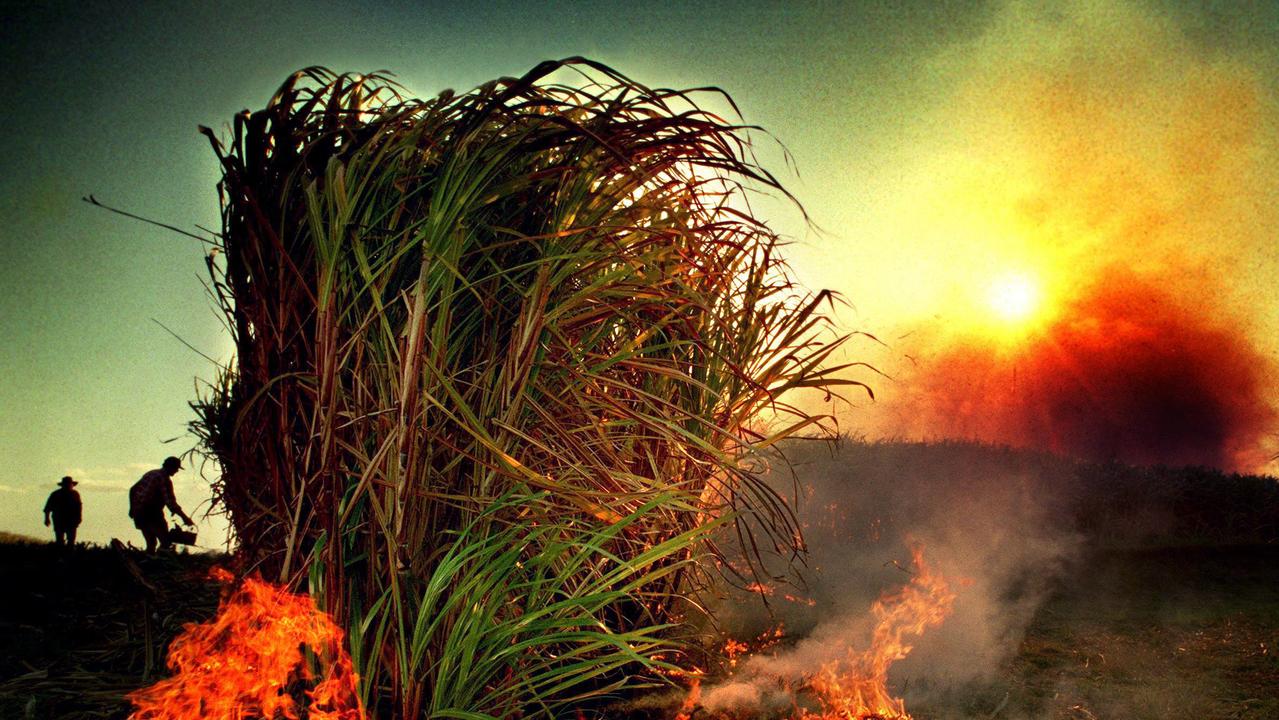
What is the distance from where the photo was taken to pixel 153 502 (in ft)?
26.1

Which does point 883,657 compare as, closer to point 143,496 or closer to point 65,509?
point 143,496

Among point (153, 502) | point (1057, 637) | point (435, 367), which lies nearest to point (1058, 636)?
point (1057, 637)

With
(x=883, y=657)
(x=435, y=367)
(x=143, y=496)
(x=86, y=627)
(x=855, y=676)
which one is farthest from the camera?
(x=143, y=496)

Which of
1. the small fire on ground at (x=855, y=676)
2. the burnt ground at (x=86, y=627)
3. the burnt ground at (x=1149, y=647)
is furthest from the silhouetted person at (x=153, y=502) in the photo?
the burnt ground at (x=1149, y=647)

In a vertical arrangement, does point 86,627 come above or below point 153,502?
below

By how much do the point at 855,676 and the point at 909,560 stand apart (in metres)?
3.94

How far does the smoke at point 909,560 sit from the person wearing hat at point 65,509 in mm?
8622

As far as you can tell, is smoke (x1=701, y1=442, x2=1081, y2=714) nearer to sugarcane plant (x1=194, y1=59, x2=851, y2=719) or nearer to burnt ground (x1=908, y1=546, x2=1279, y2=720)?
burnt ground (x1=908, y1=546, x2=1279, y2=720)

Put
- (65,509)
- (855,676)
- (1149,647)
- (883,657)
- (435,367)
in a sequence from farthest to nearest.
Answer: (65,509) < (1149,647) < (883,657) < (855,676) < (435,367)

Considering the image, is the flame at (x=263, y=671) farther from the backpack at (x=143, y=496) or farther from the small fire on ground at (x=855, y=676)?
the backpack at (x=143, y=496)

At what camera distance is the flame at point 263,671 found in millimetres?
2049

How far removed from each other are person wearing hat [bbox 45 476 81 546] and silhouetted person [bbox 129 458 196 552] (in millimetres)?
1718

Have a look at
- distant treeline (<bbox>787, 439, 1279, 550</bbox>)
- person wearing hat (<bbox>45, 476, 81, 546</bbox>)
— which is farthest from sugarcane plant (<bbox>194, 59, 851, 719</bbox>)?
person wearing hat (<bbox>45, 476, 81, 546</bbox>)

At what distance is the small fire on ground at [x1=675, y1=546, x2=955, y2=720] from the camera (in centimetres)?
323
